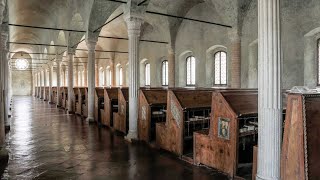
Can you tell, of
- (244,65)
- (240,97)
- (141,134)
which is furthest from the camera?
(244,65)

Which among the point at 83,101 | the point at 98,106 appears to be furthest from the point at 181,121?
the point at 83,101

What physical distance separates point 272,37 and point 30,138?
762 centimetres

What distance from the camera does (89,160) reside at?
6098 millimetres

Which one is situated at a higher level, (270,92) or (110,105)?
(270,92)

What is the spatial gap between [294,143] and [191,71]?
14176mm

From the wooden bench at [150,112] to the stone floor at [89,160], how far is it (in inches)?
21.3

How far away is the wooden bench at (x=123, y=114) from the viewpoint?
9367mm

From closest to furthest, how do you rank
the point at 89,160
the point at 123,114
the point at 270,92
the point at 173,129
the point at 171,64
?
1. the point at 270,92
2. the point at 89,160
3. the point at 173,129
4. the point at 123,114
5. the point at 171,64

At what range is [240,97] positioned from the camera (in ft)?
18.2

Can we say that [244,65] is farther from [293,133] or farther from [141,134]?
[293,133]

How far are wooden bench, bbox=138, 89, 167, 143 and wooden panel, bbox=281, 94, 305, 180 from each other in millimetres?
4363

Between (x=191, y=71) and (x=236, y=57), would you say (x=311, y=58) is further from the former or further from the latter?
(x=191, y=71)

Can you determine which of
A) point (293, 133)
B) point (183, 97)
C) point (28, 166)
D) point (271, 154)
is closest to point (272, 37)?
point (293, 133)

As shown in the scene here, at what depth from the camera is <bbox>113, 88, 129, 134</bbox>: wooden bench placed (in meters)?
9.37
